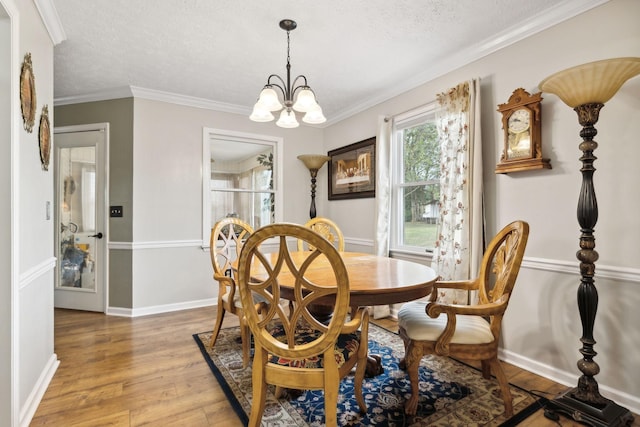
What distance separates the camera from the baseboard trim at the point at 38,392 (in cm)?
169

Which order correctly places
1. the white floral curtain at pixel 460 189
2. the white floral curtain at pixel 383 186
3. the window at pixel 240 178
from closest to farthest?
the white floral curtain at pixel 460 189 → the white floral curtain at pixel 383 186 → the window at pixel 240 178

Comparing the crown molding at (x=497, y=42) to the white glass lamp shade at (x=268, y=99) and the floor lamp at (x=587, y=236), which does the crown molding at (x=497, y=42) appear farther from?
the white glass lamp shade at (x=268, y=99)

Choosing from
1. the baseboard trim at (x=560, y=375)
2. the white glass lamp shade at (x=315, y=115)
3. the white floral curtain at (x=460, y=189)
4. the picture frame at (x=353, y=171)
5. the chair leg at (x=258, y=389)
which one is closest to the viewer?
the chair leg at (x=258, y=389)

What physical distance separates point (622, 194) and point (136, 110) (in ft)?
13.8

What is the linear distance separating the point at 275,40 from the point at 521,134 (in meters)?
1.92

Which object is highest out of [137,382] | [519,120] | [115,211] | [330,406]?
[519,120]

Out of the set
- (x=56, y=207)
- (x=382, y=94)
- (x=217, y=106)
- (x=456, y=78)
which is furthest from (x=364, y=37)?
(x=56, y=207)

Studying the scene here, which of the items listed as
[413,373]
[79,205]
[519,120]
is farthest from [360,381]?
[79,205]

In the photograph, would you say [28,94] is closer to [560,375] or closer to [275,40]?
[275,40]

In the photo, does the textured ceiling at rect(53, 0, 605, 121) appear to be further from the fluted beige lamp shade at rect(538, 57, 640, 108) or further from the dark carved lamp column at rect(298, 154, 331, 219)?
the dark carved lamp column at rect(298, 154, 331, 219)

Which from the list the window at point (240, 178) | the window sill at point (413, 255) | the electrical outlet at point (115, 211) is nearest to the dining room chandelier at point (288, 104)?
the window sill at point (413, 255)

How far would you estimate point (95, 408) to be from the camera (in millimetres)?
1833

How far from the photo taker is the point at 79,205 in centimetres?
A: 368

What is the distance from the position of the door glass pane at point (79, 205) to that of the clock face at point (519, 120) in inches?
163
